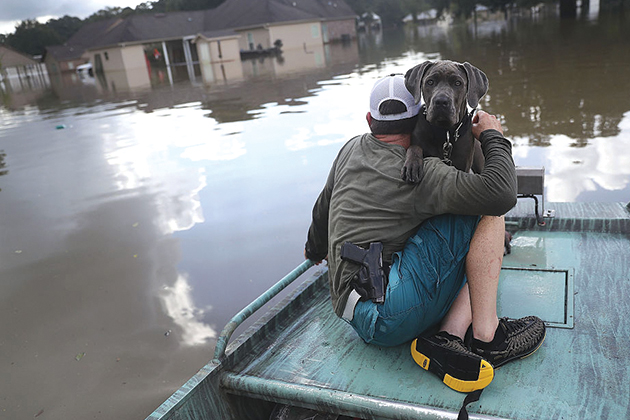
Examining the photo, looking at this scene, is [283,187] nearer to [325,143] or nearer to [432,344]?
[325,143]

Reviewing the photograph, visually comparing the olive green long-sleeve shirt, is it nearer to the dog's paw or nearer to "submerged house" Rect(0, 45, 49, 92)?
the dog's paw

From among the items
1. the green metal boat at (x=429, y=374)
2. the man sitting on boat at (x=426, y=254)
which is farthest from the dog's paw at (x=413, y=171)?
the green metal boat at (x=429, y=374)

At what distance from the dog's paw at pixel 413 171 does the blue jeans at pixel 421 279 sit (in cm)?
23

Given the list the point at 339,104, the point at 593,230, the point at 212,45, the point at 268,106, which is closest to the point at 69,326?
the point at 593,230

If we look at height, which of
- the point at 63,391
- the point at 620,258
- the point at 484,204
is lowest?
the point at 63,391

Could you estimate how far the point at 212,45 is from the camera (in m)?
40.9

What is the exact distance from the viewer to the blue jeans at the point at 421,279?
231cm

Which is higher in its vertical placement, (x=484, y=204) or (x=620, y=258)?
(x=484, y=204)

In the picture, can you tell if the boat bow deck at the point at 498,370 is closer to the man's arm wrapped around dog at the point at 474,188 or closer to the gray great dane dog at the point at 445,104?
the man's arm wrapped around dog at the point at 474,188

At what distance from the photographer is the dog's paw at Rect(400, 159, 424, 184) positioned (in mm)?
2283

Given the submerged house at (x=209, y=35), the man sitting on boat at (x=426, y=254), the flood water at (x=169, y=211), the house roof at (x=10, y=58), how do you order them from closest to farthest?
the man sitting on boat at (x=426, y=254) < the flood water at (x=169, y=211) < the submerged house at (x=209, y=35) < the house roof at (x=10, y=58)

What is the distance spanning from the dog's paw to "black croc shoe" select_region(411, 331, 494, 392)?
72 cm

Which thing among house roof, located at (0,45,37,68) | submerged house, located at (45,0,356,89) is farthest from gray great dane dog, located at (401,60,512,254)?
house roof, located at (0,45,37,68)

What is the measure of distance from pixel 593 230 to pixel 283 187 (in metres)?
4.38
